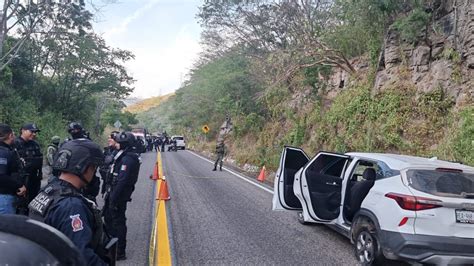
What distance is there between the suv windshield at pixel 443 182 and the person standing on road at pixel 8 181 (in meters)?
4.37

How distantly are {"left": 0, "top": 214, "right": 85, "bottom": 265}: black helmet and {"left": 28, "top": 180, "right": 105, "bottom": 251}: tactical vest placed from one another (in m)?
0.91

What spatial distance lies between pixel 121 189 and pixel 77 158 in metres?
3.14

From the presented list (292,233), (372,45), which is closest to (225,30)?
(372,45)

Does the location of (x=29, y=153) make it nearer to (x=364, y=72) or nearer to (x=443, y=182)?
(x=443, y=182)

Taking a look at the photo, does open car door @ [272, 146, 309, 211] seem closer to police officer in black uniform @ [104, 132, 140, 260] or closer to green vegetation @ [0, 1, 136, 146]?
police officer in black uniform @ [104, 132, 140, 260]

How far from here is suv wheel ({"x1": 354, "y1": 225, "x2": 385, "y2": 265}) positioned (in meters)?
5.10

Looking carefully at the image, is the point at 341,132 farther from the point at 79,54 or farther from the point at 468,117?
the point at 79,54

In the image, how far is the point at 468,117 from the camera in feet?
33.1

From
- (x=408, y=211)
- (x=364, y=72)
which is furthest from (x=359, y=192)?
(x=364, y=72)

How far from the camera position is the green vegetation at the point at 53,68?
19.1m

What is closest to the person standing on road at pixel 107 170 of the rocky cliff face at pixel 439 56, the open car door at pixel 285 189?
the open car door at pixel 285 189

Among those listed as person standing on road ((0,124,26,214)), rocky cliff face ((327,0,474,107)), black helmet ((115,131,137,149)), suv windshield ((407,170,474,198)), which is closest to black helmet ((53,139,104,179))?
person standing on road ((0,124,26,214))

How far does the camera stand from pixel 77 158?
241 cm

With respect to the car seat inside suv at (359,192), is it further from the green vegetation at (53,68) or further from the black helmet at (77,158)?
the green vegetation at (53,68)
